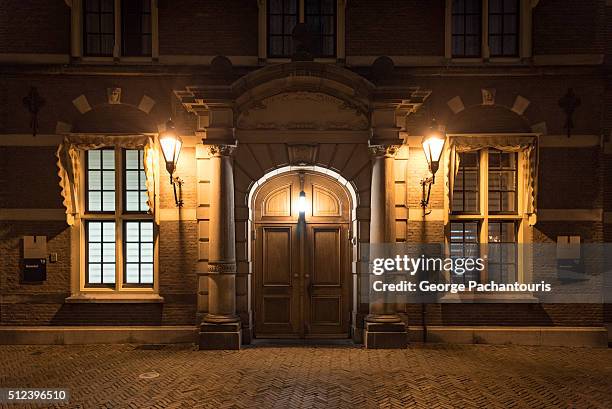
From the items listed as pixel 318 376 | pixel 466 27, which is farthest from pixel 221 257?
pixel 466 27

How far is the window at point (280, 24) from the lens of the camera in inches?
374

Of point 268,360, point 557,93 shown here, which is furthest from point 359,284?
point 557,93

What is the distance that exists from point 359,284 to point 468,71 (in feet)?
15.8

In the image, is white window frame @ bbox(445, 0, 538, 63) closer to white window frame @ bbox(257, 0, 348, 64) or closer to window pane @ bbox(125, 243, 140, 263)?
white window frame @ bbox(257, 0, 348, 64)

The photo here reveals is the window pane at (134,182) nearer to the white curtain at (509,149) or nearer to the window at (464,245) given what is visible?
the white curtain at (509,149)

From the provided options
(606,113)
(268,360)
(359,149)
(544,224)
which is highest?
(606,113)

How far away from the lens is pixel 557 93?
9.22 metres

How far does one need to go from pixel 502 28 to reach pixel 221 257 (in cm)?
741

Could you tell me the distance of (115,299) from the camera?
9195 millimetres

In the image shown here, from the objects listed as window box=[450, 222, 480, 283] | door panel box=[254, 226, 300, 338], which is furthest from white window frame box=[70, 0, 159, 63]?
window box=[450, 222, 480, 283]

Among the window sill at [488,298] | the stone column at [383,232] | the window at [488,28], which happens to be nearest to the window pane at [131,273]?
the stone column at [383,232]

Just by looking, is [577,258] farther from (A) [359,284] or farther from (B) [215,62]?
(B) [215,62]

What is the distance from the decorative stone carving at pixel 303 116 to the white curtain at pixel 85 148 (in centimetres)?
190

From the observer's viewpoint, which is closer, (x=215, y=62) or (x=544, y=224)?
(x=215, y=62)
